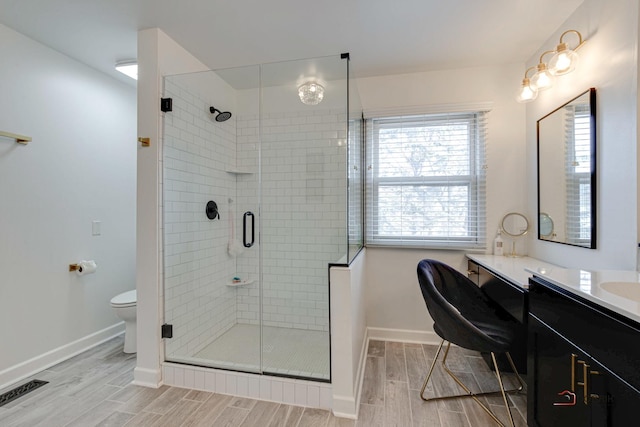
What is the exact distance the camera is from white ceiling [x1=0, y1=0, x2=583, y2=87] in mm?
1870

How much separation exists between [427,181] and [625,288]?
1.68m

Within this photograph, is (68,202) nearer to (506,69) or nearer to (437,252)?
(437,252)

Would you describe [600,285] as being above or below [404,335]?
above

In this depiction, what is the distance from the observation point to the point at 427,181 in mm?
2785

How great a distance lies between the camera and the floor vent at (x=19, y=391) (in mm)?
1877

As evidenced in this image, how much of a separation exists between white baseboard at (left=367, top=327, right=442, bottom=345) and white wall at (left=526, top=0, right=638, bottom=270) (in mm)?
1311

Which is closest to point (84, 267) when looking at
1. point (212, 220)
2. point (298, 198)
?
point (212, 220)

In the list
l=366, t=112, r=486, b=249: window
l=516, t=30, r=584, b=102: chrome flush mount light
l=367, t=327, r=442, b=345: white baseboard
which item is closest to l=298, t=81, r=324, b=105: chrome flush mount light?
l=366, t=112, r=486, b=249: window

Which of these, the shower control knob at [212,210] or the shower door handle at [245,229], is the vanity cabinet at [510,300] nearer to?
the shower door handle at [245,229]

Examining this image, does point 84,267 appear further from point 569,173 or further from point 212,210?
point 569,173

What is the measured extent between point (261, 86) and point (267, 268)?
5.36 ft

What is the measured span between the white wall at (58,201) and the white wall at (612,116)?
377 cm

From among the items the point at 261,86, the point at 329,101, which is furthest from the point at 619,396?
the point at 261,86

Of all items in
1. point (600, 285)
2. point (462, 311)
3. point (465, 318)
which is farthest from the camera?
point (462, 311)
